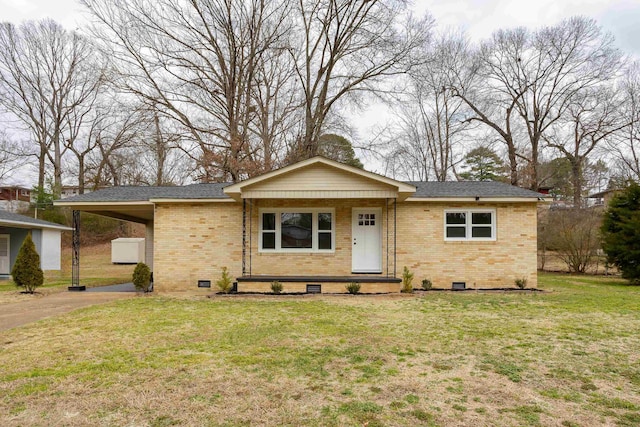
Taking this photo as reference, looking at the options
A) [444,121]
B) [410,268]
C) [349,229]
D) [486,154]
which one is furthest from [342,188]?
[486,154]

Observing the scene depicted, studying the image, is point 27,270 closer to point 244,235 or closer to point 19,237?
point 244,235

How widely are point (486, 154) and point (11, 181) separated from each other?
40412mm

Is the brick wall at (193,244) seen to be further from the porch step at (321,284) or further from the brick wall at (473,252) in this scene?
the brick wall at (473,252)

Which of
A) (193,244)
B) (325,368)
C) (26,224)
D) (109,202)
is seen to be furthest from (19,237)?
(325,368)

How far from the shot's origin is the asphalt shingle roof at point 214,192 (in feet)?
40.3

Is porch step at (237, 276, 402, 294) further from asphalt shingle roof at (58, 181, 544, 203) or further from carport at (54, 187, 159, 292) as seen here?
carport at (54, 187, 159, 292)

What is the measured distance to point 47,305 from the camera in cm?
987

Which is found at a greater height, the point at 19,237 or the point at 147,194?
the point at 147,194

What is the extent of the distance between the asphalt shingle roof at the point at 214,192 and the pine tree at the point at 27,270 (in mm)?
1868

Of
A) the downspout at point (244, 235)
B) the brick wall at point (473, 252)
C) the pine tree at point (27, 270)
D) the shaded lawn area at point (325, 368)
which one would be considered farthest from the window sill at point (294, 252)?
the pine tree at point (27, 270)

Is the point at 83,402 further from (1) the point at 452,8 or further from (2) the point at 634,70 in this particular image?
(2) the point at 634,70

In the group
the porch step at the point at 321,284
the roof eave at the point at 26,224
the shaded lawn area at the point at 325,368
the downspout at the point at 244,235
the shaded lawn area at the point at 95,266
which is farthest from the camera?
the shaded lawn area at the point at 95,266

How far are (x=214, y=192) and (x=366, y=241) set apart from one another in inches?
207

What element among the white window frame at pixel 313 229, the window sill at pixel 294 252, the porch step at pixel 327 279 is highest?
the white window frame at pixel 313 229
